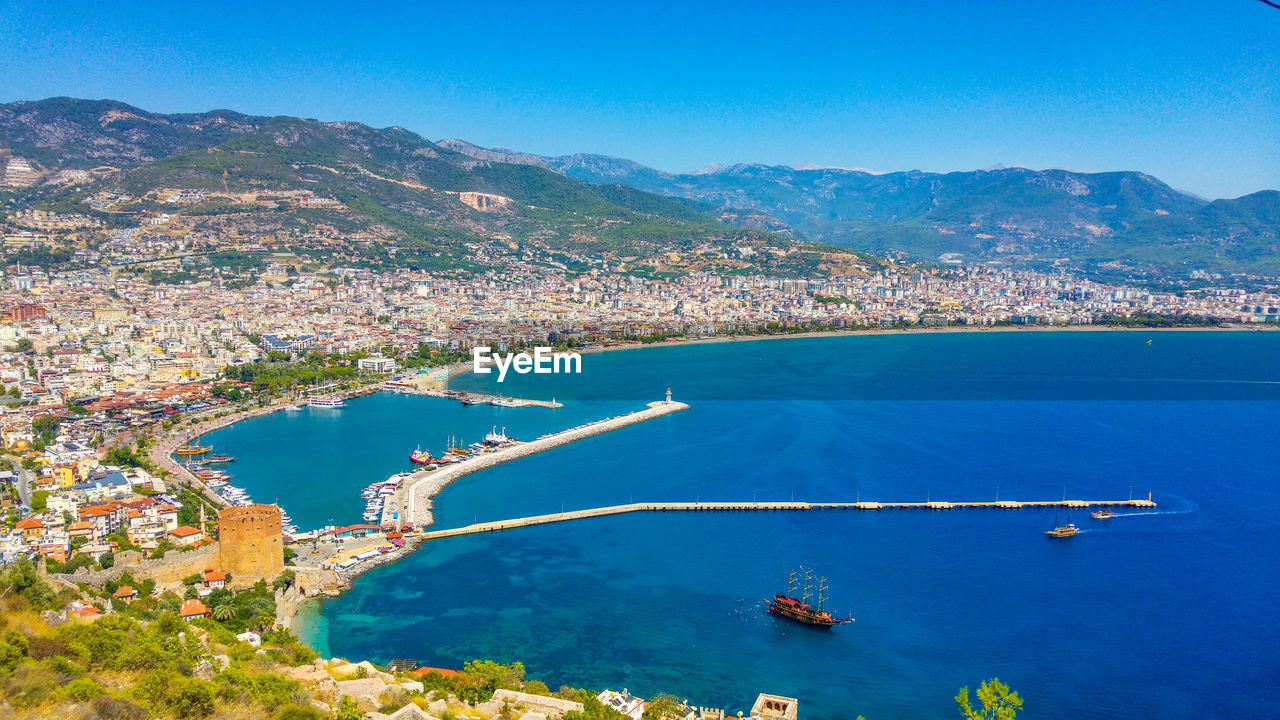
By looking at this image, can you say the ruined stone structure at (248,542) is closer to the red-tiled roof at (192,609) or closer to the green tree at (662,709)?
the red-tiled roof at (192,609)

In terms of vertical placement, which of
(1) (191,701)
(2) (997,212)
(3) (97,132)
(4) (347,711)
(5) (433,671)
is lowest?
(5) (433,671)

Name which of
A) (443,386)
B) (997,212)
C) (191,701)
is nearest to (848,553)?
(191,701)

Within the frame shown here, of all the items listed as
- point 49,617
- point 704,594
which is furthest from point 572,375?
point 49,617

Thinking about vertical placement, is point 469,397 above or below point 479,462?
above

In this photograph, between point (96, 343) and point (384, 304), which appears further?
point (384, 304)

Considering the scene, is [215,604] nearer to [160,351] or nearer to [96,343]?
[160,351]

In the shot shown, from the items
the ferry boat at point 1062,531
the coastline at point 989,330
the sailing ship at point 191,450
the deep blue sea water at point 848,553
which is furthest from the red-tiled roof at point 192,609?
the coastline at point 989,330

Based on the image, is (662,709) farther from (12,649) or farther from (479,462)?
(479,462)

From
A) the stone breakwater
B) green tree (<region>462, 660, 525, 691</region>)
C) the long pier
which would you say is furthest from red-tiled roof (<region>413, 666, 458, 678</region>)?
the long pier
